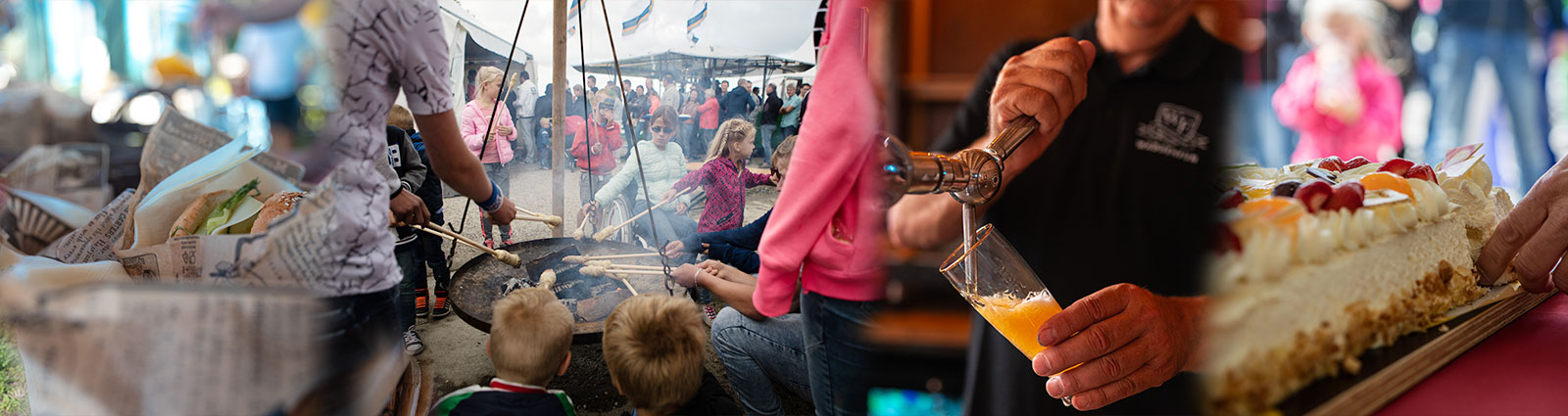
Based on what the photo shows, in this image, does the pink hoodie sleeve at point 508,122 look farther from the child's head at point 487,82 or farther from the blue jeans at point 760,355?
the blue jeans at point 760,355

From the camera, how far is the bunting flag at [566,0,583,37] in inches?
26.5

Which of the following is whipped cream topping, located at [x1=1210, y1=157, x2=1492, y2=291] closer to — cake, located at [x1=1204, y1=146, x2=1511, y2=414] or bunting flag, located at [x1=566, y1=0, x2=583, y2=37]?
cake, located at [x1=1204, y1=146, x2=1511, y2=414]

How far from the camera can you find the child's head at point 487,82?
0.64 meters

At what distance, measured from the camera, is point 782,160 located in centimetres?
70

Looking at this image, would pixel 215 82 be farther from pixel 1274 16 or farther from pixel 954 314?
pixel 1274 16

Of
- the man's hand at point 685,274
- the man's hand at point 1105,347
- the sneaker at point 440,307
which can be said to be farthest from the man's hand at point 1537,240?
the sneaker at point 440,307

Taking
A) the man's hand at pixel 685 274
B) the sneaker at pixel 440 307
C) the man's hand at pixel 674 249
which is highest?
the man's hand at pixel 674 249

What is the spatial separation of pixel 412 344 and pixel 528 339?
122 millimetres

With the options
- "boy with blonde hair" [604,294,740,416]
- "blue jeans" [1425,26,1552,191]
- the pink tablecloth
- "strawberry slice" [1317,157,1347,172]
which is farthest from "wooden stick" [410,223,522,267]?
"blue jeans" [1425,26,1552,191]

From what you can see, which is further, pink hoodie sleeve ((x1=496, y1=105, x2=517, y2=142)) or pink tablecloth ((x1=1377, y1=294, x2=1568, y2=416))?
pink tablecloth ((x1=1377, y1=294, x2=1568, y2=416))

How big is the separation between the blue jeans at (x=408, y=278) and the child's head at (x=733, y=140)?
0.29 meters

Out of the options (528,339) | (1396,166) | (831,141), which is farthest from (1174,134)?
(1396,166)

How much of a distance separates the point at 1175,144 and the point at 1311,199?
1.25 ft

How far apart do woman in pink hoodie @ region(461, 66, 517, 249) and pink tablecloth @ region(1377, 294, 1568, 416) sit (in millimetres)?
1091
